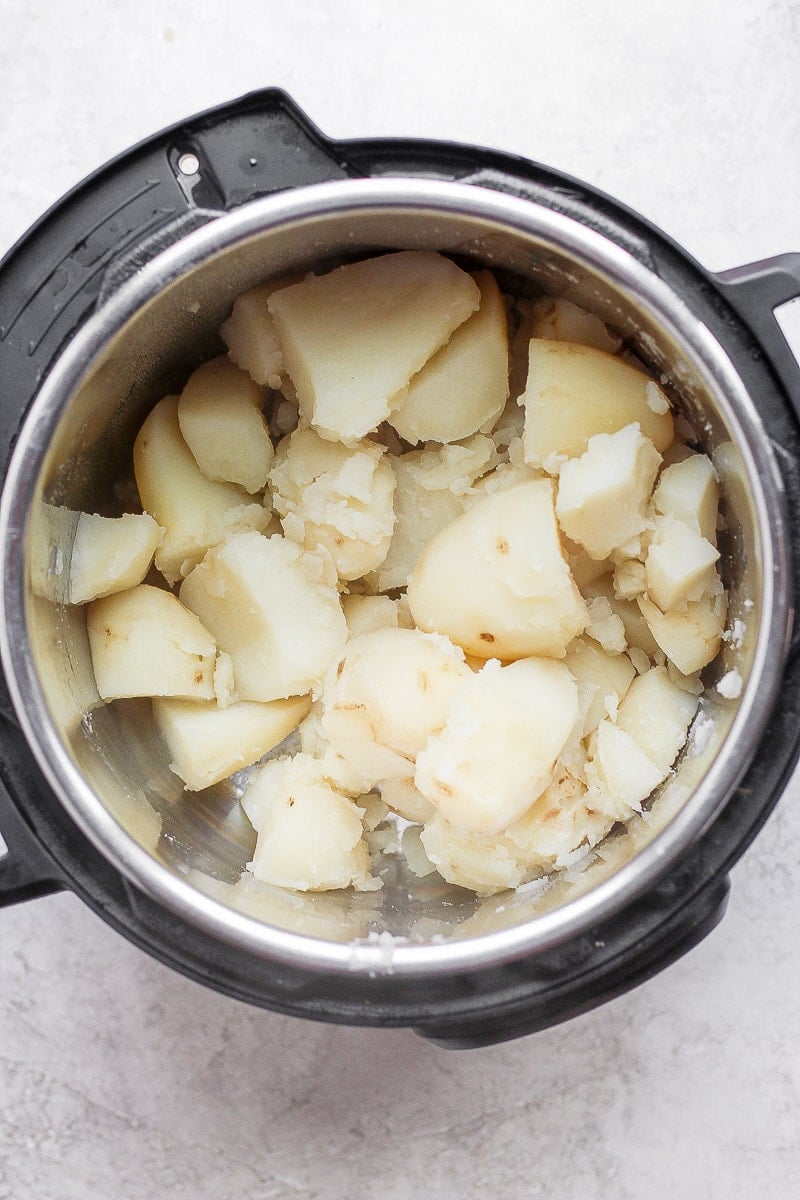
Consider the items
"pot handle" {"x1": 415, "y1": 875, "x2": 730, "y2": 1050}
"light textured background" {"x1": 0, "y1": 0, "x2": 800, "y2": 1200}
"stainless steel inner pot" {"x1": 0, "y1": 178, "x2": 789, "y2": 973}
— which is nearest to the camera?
"stainless steel inner pot" {"x1": 0, "y1": 178, "x2": 789, "y2": 973}

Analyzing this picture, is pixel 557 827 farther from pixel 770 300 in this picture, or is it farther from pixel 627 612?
pixel 770 300

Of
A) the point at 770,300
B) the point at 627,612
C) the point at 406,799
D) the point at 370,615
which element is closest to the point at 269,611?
the point at 370,615

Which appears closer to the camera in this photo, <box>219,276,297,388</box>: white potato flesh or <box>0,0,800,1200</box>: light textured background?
<box>219,276,297,388</box>: white potato flesh

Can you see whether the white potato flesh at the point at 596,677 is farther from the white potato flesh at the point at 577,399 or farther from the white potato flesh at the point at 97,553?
the white potato flesh at the point at 97,553

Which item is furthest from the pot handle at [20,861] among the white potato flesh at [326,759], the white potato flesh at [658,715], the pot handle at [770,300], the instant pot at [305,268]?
the pot handle at [770,300]

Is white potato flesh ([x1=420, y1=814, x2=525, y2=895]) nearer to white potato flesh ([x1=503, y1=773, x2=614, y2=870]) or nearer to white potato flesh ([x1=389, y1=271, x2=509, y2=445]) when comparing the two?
white potato flesh ([x1=503, y1=773, x2=614, y2=870])

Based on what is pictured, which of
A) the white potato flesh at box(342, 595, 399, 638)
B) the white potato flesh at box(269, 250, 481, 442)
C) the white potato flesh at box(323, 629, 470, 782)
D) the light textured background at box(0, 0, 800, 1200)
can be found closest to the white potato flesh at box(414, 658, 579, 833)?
the white potato flesh at box(323, 629, 470, 782)

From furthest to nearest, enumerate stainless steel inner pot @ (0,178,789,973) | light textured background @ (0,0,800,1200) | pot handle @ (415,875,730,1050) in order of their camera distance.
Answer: light textured background @ (0,0,800,1200)
pot handle @ (415,875,730,1050)
stainless steel inner pot @ (0,178,789,973)

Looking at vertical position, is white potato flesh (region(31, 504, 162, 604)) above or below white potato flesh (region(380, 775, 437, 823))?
above

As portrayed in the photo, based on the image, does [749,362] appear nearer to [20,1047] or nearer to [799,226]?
[799,226]
